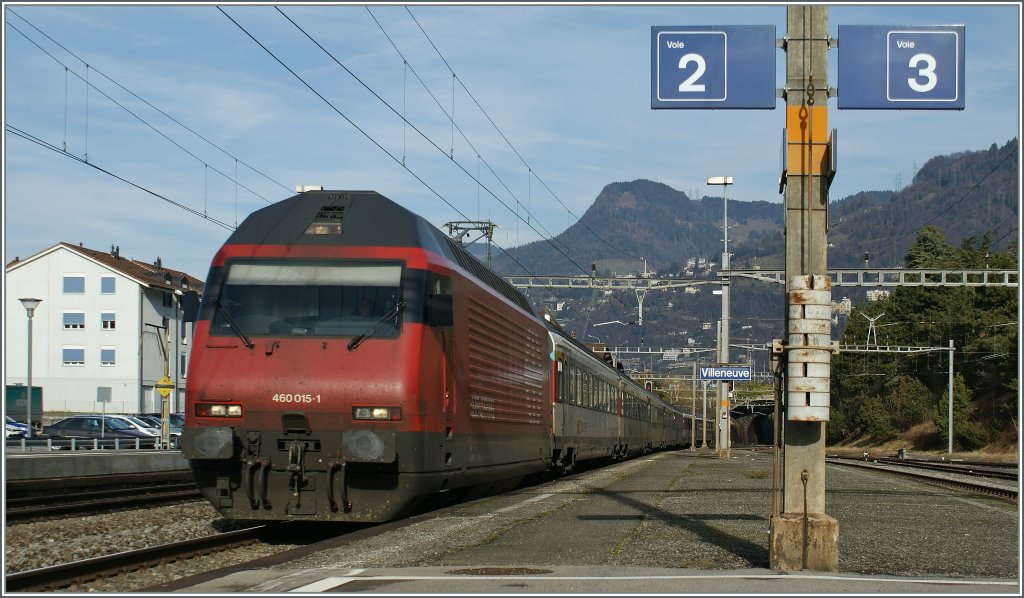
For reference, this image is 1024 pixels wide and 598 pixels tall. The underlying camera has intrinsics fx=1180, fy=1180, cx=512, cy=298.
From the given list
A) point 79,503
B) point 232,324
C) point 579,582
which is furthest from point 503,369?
point 579,582

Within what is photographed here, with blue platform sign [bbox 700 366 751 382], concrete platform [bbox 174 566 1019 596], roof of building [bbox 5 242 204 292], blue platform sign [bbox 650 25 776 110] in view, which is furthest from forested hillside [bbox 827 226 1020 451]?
concrete platform [bbox 174 566 1019 596]

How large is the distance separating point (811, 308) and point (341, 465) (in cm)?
541

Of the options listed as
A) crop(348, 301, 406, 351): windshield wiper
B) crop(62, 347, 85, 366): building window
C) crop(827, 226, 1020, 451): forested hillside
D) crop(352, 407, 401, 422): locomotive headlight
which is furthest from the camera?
crop(827, 226, 1020, 451): forested hillside

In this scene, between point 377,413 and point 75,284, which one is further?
point 75,284

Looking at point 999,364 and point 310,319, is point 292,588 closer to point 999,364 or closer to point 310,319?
point 310,319

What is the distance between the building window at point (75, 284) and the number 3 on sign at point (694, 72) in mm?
68399

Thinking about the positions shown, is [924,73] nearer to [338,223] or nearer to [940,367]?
[338,223]

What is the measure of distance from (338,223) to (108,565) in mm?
5119

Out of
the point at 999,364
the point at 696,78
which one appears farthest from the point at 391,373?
the point at 999,364

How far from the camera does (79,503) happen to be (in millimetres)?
18062

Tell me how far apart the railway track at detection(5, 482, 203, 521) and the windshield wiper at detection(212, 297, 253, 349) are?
13.8 feet

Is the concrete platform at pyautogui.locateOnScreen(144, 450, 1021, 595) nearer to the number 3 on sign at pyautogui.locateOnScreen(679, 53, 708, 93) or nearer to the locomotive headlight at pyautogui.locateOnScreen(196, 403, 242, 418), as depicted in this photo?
the locomotive headlight at pyautogui.locateOnScreen(196, 403, 242, 418)

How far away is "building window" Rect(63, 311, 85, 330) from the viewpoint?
241 ft

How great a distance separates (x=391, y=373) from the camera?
13.1 m
